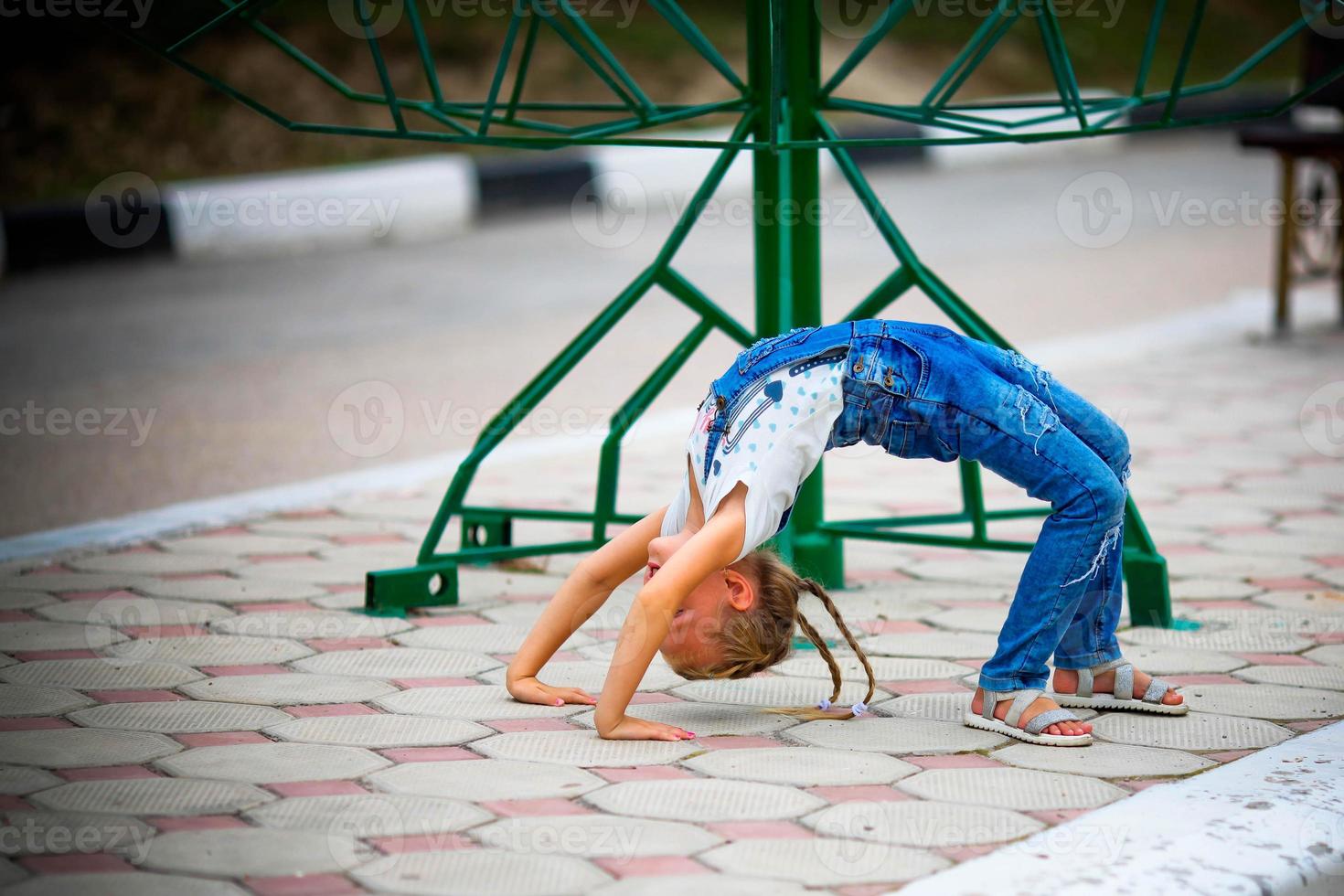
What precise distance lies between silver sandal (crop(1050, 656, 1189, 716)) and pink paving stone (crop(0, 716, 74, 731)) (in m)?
1.55

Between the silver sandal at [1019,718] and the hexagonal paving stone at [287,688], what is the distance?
98 cm

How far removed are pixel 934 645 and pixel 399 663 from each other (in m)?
0.99

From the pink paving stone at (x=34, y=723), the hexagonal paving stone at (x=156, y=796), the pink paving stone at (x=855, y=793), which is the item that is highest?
the pink paving stone at (x=34, y=723)

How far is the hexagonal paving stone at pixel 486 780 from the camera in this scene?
2297 millimetres

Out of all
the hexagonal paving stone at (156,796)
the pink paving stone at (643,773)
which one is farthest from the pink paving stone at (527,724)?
the hexagonal paving stone at (156,796)

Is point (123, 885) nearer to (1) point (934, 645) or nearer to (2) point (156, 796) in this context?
(2) point (156, 796)

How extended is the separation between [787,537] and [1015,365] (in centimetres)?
87

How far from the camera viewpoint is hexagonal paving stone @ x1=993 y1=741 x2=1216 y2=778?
241 centimetres

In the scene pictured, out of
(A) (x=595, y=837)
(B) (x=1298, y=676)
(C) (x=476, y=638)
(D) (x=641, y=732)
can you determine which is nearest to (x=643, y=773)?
(D) (x=641, y=732)

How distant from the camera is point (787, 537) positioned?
335cm


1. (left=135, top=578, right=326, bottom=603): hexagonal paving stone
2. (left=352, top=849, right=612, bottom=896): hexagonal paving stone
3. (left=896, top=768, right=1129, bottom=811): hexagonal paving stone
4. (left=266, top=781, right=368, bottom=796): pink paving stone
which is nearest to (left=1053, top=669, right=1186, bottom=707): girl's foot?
(left=896, top=768, right=1129, bottom=811): hexagonal paving stone

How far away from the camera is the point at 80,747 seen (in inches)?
97.9

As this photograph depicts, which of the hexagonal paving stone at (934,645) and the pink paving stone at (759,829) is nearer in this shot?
the pink paving stone at (759,829)

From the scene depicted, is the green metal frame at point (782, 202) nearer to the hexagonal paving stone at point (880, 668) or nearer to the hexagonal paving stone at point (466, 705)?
the hexagonal paving stone at point (880, 668)
